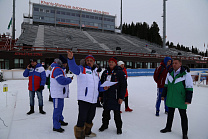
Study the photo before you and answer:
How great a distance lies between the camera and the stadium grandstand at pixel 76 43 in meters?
20.7

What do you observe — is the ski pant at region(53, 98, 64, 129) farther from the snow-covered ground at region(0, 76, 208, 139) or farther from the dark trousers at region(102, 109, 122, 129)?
the dark trousers at region(102, 109, 122, 129)

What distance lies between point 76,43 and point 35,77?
2866cm

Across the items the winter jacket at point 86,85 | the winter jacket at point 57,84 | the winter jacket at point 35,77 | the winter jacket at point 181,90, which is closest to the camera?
the winter jacket at point 86,85

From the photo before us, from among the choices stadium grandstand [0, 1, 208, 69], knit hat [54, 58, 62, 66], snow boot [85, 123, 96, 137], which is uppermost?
stadium grandstand [0, 1, 208, 69]

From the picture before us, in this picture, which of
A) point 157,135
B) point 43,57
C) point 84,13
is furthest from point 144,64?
point 84,13

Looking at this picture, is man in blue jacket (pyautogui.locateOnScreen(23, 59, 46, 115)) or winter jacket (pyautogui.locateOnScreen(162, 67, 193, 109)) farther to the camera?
man in blue jacket (pyautogui.locateOnScreen(23, 59, 46, 115))

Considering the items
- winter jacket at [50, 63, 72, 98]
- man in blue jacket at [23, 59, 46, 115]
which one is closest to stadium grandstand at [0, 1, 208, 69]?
man in blue jacket at [23, 59, 46, 115]

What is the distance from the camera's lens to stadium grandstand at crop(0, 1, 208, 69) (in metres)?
20.7

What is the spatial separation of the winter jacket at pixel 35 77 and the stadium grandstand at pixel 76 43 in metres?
16.5

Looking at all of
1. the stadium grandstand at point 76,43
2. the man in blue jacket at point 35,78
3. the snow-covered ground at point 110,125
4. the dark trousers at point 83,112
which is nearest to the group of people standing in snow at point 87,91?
the dark trousers at point 83,112

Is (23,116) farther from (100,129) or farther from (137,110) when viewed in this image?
(137,110)

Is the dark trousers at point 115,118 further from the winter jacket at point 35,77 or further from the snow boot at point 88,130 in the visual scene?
the winter jacket at point 35,77

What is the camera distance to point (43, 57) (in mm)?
20781

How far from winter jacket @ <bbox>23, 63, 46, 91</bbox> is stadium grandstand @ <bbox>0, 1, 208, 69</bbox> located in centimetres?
1646
